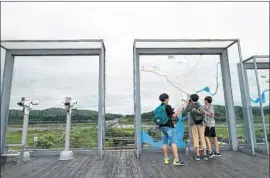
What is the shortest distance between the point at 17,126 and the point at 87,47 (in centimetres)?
252

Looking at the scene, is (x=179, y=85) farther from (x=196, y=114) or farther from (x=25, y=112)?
(x=25, y=112)

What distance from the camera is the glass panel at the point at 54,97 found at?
450 centimetres

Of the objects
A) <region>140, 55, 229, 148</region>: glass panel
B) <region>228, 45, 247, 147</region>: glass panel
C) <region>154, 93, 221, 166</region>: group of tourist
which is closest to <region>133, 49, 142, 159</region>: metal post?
<region>140, 55, 229, 148</region>: glass panel

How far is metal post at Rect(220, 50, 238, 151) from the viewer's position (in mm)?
4645

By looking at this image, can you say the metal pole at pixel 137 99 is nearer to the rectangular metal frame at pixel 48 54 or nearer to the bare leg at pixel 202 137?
the rectangular metal frame at pixel 48 54

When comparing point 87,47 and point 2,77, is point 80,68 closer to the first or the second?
point 87,47

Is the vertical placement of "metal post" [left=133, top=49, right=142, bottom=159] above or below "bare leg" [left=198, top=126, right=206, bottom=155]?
above

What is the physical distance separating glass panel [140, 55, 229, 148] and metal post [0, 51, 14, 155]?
322 centimetres

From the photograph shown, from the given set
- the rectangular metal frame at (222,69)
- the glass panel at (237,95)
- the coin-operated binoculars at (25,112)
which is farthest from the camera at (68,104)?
the glass panel at (237,95)

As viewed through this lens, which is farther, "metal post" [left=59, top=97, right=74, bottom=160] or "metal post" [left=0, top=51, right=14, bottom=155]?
"metal post" [left=0, top=51, right=14, bottom=155]

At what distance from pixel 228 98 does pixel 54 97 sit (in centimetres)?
435

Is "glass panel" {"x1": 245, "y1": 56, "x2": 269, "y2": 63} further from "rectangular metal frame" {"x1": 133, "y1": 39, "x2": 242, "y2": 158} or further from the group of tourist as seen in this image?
the group of tourist

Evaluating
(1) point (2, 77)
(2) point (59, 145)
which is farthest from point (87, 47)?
(2) point (59, 145)

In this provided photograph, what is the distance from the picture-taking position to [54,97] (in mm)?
4621
